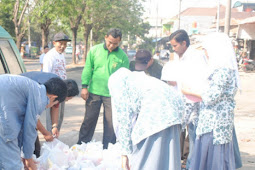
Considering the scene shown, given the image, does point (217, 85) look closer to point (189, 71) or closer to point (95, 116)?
point (189, 71)

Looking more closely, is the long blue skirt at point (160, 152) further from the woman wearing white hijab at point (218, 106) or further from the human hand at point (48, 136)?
the human hand at point (48, 136)

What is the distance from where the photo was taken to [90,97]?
4.84 meters

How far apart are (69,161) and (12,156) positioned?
4.83 ft

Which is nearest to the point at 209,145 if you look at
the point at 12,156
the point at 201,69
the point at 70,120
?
the point at 201,69

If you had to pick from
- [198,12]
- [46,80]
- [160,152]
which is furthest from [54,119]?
[198,12]

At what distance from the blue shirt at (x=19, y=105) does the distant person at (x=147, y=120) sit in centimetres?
58

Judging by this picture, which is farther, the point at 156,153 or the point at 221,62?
the point at 221,62

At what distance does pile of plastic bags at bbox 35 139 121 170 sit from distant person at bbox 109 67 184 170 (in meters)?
1.16

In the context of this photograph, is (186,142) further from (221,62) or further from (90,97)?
(221,62)

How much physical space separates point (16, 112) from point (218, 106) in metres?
1.88

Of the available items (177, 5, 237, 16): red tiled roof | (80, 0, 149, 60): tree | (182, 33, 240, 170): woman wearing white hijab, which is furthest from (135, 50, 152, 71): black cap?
(177, 5, 237, 16): red tiled roof

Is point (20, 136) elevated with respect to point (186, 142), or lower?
elevated

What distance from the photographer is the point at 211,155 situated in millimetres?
3346

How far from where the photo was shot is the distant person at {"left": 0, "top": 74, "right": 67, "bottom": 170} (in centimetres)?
228
